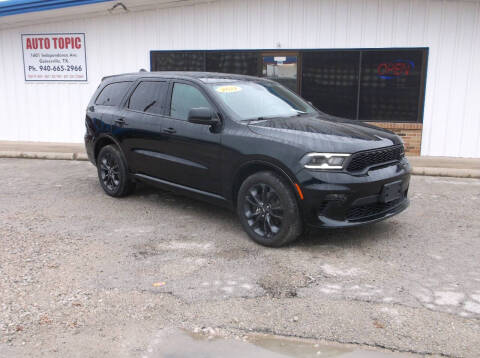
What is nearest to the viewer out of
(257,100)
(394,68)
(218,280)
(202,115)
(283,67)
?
(218,280)

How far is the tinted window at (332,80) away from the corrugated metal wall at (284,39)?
254 millimetres

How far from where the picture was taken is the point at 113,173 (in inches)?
274

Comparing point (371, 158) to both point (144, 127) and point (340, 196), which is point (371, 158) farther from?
point (144, 127)

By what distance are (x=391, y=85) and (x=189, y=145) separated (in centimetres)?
596

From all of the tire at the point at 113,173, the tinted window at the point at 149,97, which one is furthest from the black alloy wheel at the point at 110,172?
the tinted window at the point at 149,97

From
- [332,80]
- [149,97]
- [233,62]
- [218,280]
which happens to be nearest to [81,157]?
[233,62]

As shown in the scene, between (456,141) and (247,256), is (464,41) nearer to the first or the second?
(456,141)

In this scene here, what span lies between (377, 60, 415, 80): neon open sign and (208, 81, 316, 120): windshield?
14.5 ft

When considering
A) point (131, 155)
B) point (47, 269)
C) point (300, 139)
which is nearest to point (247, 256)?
point (300, 139)

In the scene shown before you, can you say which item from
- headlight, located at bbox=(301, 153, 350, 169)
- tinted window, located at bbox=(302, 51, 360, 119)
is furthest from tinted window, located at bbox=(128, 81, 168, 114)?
tinted window, located at bbox=(302, 51, 360, 119)

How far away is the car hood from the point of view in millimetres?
4648

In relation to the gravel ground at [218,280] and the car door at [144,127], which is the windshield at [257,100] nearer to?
the car door at [144,127]

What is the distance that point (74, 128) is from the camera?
1199 cm

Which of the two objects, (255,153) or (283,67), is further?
(283,67)
